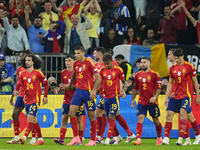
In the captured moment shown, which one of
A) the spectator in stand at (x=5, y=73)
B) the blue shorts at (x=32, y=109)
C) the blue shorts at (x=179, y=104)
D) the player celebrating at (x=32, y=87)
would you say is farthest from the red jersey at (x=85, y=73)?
the spectator in stand at (x=5, y=73)

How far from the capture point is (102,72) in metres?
10.5

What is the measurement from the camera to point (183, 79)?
32.8 ft

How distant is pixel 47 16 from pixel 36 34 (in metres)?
1.02

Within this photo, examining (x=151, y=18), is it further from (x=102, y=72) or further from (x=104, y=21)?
(x=102, y=72)

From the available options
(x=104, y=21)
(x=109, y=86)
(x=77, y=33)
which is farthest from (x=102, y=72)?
(x=104, y=21)

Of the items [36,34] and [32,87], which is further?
[36,34]

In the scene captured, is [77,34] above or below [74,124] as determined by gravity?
above

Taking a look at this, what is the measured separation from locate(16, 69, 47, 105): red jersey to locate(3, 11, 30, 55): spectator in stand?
5378 millimetres

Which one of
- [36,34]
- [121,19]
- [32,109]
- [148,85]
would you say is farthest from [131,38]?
[32,109]

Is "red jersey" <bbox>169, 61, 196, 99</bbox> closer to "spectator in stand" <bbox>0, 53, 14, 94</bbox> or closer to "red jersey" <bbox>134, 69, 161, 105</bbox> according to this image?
"red jersey" <bbox>134, 69, 161, 105</bbox>

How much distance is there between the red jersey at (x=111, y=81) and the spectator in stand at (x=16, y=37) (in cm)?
603

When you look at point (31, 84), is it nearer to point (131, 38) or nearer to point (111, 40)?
point (111, 40)

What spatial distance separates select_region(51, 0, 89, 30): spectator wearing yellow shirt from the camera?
16.3 metres

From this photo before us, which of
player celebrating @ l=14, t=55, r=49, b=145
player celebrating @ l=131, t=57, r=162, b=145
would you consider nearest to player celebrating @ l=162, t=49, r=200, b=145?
player celebrating @ l=131, t=57, r=162, b=145
